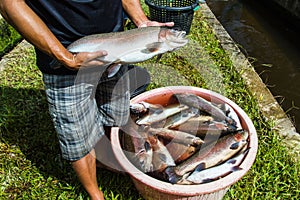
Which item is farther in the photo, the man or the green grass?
the green grass

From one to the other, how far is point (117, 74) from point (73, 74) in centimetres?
46

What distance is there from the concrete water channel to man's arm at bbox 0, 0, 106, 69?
2.13 metres

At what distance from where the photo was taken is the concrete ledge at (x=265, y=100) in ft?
11.1

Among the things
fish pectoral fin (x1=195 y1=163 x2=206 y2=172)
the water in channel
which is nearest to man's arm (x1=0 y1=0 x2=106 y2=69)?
fish pectoral fin (x1=195 y1=163 x2=206 y2=172)

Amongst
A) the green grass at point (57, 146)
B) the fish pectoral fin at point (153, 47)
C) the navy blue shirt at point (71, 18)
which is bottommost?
the green grass at point (57, 146)

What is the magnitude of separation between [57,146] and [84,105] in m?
1.15

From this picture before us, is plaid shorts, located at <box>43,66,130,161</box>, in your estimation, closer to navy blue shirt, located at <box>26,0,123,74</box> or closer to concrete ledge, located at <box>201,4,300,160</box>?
navy blue shirt, located at <box>26,0,123,74</box>

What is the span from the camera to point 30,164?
335 centimetres

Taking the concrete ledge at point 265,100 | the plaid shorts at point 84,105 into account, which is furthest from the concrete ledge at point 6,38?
the concrete ledge at point 265,100

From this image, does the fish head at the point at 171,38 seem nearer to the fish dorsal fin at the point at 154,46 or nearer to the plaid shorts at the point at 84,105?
the fish dorsal fin at the point at 154,46

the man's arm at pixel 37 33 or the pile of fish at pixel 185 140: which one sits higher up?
the man's arm at pixel 37 33

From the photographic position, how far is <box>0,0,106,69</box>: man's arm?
6.45ft

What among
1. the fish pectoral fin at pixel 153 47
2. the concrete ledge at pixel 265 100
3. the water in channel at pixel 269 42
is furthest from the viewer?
the water in channel at pixel 269 42

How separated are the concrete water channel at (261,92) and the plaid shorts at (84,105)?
1.57m
